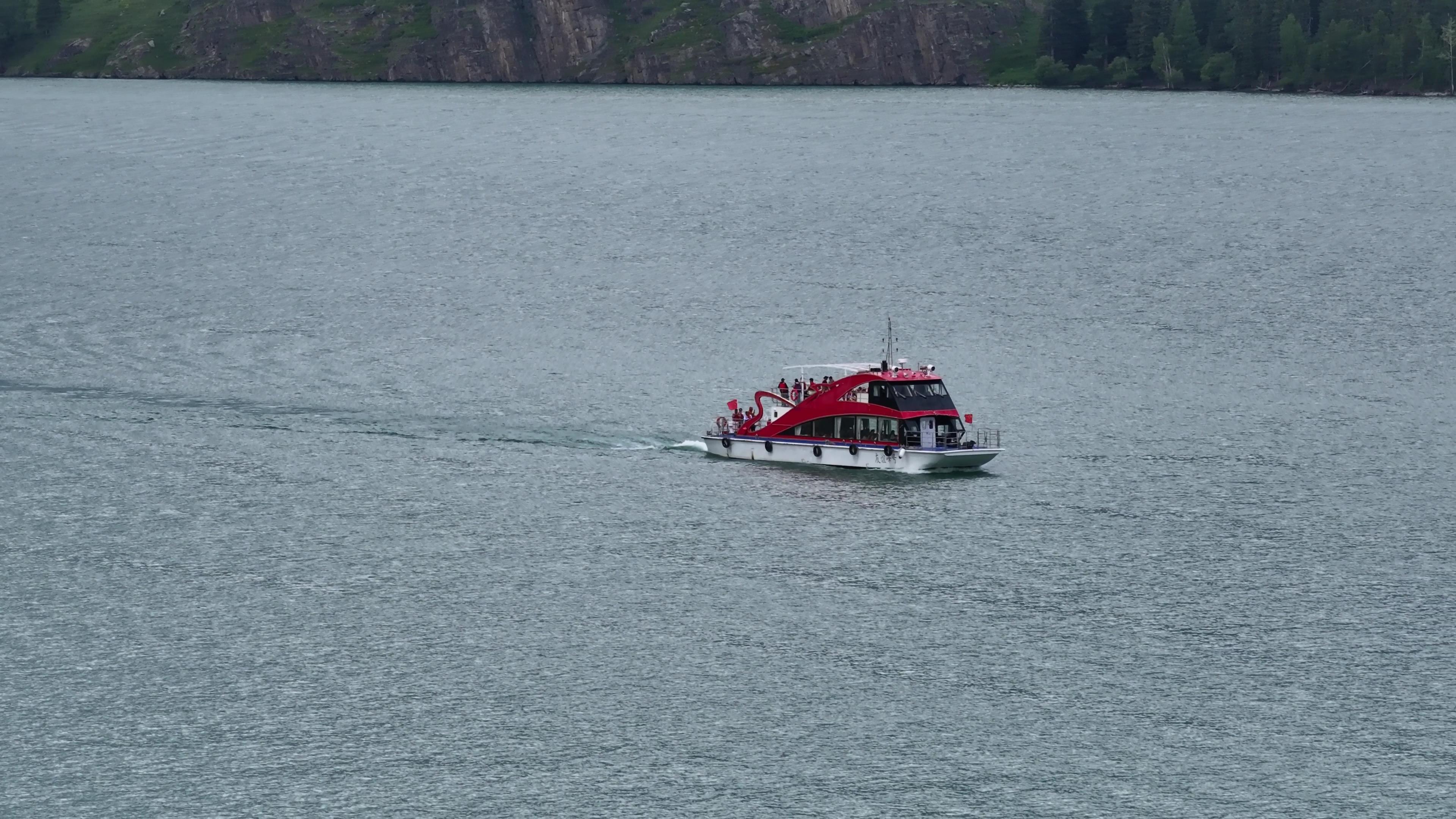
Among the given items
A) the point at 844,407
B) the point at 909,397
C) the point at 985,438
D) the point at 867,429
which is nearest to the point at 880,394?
the point at 909,397

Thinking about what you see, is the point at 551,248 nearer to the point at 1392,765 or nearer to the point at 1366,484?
the point at 1366,484

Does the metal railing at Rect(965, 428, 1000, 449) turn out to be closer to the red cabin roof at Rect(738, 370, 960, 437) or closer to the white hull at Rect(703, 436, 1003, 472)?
the white hull at Rect(703, 436, 1003, 472)

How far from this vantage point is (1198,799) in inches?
2571

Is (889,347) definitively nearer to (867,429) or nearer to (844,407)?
(844,407)

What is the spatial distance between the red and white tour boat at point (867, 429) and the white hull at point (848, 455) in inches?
1.8

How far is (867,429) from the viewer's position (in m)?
109

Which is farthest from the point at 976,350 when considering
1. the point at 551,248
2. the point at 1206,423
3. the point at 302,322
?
the point at 551,248

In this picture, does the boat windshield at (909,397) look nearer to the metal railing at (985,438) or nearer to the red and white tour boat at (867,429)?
the red and white tour boat at (867,429)

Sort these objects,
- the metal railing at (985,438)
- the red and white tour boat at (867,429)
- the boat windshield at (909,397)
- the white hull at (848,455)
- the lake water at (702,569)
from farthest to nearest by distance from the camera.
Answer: the metal railing at (985,438) < the red and white tour boat at (867,429) < the boat windshield at (909,397) < the white hull at (848,455) < the lake water at (702,569)

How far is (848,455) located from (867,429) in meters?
1.99

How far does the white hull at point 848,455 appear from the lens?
107688 mm

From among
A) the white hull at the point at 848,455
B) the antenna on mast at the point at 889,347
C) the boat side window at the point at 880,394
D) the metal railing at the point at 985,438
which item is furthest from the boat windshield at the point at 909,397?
the metal railing at the point at 985,438

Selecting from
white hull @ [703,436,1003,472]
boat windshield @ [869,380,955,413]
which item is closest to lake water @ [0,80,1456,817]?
white hull @ [703,436,1003,472]

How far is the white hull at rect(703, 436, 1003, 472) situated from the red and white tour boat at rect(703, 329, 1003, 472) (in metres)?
0.05
